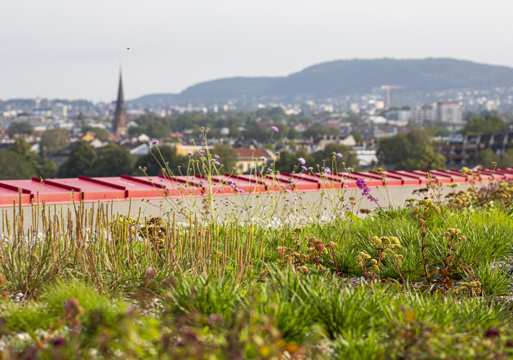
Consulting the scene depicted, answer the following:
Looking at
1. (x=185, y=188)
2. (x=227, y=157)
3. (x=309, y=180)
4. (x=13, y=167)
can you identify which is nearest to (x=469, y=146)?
(x=227, y=157)

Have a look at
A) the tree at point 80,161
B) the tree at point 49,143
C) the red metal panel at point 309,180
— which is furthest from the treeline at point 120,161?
the red metal panel at point 309,180

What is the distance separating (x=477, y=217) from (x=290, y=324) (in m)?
4.19

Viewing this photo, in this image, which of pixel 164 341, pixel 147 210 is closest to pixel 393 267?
pixel 164 341

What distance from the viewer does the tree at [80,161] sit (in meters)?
80.2

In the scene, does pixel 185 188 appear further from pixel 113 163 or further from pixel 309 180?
pixel 113 163

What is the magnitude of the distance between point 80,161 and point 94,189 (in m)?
75.3

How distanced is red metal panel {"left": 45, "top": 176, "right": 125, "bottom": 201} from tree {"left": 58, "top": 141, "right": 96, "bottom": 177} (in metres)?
71.8

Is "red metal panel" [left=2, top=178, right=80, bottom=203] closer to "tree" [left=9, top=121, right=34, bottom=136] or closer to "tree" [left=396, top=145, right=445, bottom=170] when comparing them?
"tree" [left=396, top=145, right=445, bottom=170]

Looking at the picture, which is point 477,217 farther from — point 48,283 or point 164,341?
point 164,341

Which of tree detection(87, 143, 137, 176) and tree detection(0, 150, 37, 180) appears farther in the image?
tree detection(87, 143, 137, 176)

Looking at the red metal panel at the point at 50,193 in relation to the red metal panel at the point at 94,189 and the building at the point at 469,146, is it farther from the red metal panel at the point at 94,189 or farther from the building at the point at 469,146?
the building at the point at 469,146

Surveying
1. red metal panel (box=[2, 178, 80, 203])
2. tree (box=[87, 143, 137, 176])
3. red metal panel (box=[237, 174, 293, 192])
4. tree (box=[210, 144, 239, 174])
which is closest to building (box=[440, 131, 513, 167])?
tree (box=[210, 144, 239, 174])

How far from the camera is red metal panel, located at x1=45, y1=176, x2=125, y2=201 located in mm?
8094

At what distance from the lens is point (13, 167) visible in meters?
74.5
